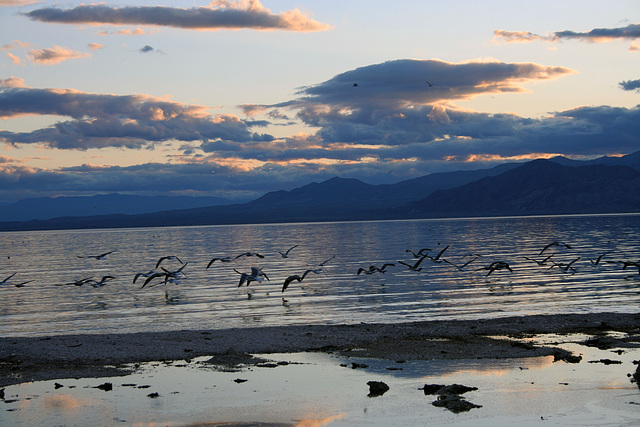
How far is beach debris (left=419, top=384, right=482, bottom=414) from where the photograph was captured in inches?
649

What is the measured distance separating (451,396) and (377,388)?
2024 millimetres

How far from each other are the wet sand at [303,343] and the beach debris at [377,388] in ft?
13.5

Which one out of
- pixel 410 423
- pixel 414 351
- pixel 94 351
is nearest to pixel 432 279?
pixel 414 351

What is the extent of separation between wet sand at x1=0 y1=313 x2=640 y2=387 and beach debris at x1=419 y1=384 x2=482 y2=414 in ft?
13.7

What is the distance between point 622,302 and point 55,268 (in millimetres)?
59887

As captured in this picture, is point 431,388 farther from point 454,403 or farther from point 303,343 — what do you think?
point 303,343

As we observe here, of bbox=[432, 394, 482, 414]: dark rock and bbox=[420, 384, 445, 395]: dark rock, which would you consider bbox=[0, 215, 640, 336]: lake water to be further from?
bbox=[432, 394, 482, 414]: dark rock

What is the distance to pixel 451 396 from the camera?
1720cm

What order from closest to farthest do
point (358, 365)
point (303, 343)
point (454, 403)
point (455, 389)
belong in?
point (454, 403), point (455, 389), point (358, 365), point (303, 343)

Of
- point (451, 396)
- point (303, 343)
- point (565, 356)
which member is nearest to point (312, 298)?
point (303, 343)

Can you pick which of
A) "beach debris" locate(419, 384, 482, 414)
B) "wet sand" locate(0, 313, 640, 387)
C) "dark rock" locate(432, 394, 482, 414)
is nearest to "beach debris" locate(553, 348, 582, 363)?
"wet sand" locate(0, 313, 640, 387)

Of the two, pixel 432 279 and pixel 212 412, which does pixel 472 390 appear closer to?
pixel 212 412

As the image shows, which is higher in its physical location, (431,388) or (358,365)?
(431,388)

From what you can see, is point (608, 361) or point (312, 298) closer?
point (608, 361)
